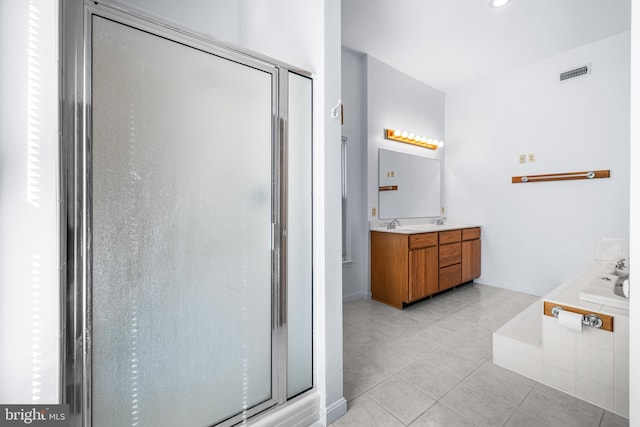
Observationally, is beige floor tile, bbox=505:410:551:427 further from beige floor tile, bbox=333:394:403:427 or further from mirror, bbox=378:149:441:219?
mirror, bbox=378:149:441:219

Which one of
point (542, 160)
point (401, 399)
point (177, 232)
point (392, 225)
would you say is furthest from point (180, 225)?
point (542, 160)

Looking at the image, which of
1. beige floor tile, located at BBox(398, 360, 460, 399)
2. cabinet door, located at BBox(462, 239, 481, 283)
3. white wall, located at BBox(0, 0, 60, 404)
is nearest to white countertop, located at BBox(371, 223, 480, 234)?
cabinet door, located at BBox(462, 239, 481, 283)

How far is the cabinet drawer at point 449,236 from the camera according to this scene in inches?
121

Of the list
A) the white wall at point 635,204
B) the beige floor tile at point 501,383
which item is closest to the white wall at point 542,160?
the beige floor tile at point 501,383

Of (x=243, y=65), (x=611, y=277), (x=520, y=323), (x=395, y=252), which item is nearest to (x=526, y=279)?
(x=611, y=277)

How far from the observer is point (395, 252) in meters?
2.84

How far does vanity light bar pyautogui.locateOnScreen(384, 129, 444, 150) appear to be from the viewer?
10.8ft

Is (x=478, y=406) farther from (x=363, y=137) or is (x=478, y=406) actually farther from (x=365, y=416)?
(x=363, y=137)

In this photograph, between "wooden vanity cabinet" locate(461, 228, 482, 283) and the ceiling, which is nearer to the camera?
the ceiling

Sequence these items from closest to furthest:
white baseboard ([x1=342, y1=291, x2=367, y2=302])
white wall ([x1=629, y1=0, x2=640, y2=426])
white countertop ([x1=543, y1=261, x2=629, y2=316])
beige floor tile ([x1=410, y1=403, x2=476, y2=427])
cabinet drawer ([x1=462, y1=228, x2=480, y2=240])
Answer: white wall ([x1=629, y1=0, x2=640, y2=426]) → beige floor tile ([x1=410, y1=403, x2=476, y2=427]) → white countertop ([x1=543, y1=261, x2=629, y2=316]) → white baseboard ([x1=342, y1=291, x2=367, y2=302]) → cabinet drawer ([x1=462, y1=228, x2=480, y2=240])

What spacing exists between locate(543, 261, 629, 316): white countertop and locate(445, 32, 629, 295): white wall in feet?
2.26

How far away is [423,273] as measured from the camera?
2855 millimetres

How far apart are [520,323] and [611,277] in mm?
756

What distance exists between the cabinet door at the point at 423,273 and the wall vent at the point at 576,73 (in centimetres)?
236
